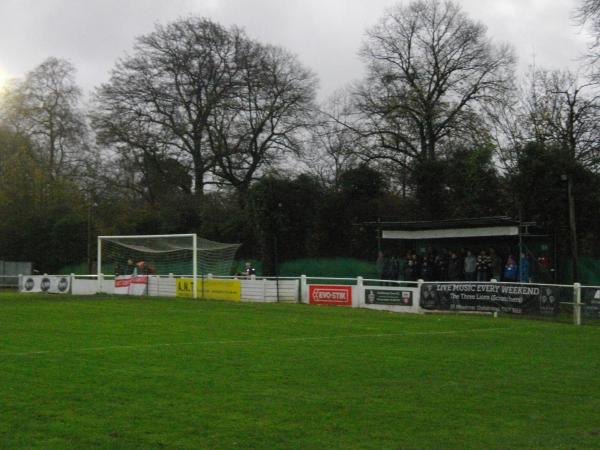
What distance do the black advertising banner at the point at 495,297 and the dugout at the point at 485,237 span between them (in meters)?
3.69

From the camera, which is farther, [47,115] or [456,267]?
[47,115]

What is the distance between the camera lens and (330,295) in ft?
105

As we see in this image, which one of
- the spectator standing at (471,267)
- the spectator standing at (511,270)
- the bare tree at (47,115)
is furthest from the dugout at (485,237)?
the bare tree at (47,115)

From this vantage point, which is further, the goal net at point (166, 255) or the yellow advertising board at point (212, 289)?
the goal net at point (166, 255)

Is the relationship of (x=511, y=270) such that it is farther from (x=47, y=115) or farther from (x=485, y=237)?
(x=47, y=115)

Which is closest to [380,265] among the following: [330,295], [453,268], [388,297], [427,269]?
[427,269]

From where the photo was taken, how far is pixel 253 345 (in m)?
16.3

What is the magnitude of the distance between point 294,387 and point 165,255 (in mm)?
31429

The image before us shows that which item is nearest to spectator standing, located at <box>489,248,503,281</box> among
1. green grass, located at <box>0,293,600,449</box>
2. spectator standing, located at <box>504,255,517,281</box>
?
spectator standing, located at <box>504,255,517,281</box>

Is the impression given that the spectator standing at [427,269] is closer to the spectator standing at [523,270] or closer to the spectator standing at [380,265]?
the spectator standing at [380,265]

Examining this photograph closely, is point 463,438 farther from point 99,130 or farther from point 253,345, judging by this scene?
point 99,130

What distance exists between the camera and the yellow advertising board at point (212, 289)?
3509 cm

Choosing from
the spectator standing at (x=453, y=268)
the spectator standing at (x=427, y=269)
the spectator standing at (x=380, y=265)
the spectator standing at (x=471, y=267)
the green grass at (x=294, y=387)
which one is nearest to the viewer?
the green grass at (x=294, y=387)

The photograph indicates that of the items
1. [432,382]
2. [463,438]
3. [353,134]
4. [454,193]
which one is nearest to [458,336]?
[432,382]
